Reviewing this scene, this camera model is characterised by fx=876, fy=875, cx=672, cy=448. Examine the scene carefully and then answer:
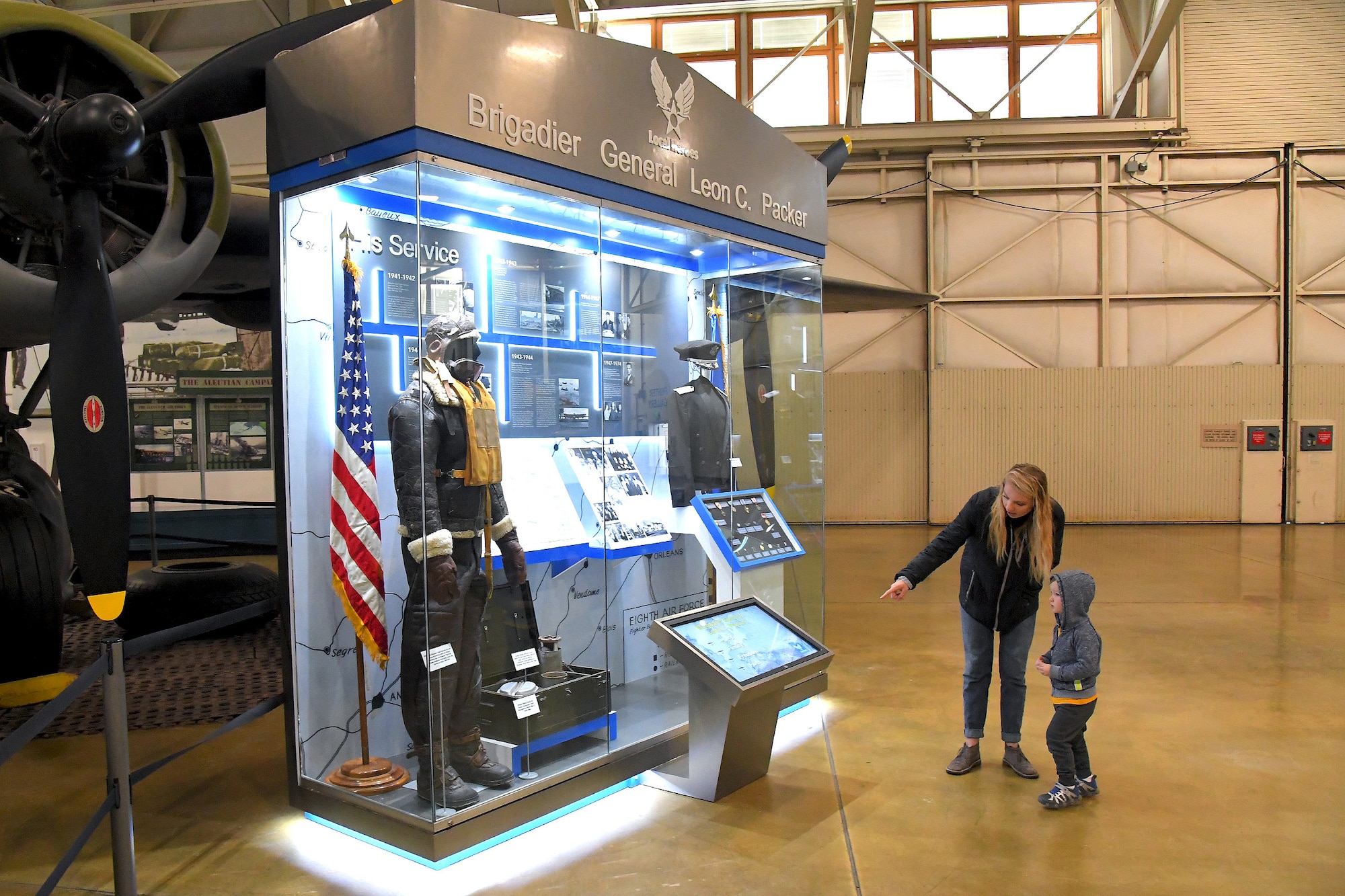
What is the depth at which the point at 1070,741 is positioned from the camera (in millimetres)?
3590

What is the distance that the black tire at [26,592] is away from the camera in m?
4.62

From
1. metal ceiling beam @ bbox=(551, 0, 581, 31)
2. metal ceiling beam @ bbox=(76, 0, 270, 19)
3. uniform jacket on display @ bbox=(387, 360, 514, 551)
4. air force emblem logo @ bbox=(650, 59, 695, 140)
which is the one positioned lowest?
uniform jacket on display @ bbox=(387, 360, 514, 551)

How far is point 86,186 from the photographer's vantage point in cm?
314

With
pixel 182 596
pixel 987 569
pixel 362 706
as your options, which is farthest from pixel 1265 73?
pixel 182 596

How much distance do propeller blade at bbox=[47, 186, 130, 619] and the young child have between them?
341 cm

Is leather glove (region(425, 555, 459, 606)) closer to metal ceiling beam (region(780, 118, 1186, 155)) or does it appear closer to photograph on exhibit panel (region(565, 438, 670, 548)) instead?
photograph on exhibit panel (region(565, 438, 670, 548))

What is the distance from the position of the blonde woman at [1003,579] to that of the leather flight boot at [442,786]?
6.48ft

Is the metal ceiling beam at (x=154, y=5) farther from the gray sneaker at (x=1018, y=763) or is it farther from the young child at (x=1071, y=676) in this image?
the gray sneaker at (x=1018, y=763)

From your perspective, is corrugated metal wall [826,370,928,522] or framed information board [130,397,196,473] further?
corrugated metal wall [826,370,928,522]

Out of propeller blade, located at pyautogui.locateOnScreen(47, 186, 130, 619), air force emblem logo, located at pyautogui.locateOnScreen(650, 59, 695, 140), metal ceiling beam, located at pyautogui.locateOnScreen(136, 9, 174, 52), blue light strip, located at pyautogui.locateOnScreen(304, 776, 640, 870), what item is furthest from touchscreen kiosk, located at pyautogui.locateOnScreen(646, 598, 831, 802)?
metal ceiling beam, located at pyautogui.locateOnScreen(136, 9, 174, 52)

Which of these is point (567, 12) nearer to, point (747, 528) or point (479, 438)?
point (747, 528)

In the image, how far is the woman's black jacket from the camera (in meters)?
3.81

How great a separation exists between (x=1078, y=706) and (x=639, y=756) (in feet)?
6.07

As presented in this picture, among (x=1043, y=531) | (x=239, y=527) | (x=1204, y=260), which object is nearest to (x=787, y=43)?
(x=1204, y=260)
